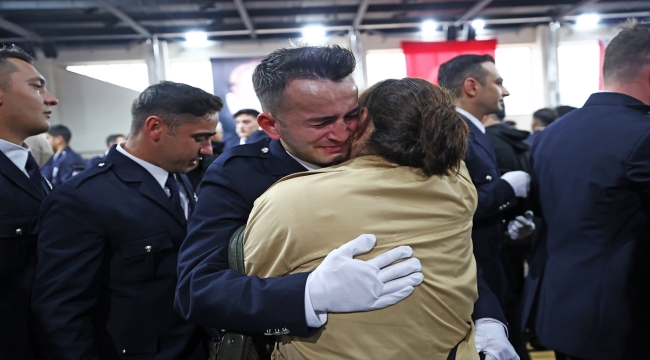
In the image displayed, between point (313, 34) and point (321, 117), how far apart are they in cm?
899

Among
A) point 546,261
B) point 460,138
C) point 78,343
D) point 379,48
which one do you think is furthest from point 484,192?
point 379,48

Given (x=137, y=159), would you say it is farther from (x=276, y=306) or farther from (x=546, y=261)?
(x=546, y=261)

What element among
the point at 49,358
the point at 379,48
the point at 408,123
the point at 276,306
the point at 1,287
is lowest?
the point at 49,358

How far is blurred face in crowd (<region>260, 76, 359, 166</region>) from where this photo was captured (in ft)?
3.92

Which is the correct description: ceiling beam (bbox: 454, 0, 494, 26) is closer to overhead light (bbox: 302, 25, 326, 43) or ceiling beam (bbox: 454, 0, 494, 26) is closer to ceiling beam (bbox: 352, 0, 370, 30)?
ceiling beam (bbox: 352, 0, 370, 30)

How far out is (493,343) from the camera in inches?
49.6

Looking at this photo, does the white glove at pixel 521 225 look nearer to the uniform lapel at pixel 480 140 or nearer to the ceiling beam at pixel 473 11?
the uniform lapel at pixel 480 140

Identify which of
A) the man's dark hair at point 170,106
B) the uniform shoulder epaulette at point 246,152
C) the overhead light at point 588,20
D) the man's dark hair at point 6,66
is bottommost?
the uniform shoulder epaulette at point 246,152

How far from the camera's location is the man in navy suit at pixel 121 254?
146cm

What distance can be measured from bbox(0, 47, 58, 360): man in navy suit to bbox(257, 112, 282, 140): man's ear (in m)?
0.97

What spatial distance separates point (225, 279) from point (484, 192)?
4.56 ft

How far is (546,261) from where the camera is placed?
6.16ft

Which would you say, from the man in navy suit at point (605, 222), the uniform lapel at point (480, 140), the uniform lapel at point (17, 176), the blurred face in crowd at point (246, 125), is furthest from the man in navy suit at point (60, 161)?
the man in navy suit at point (605, 222)

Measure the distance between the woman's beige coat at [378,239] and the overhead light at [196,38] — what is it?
9.13 metres
